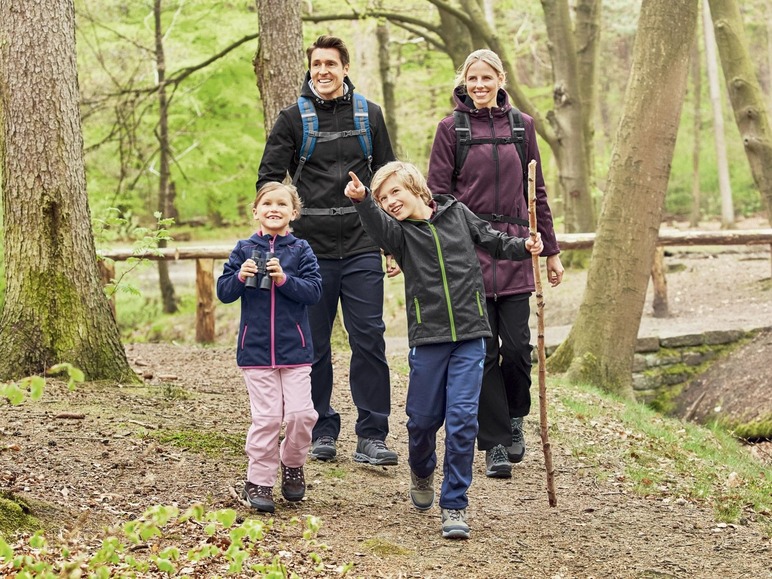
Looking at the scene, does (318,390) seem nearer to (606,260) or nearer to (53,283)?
(53,283)

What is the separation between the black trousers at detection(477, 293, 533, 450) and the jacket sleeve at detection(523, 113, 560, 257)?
1.09 feet

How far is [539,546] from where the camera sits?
476 centimetres

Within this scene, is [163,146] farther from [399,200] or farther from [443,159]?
[399,200]

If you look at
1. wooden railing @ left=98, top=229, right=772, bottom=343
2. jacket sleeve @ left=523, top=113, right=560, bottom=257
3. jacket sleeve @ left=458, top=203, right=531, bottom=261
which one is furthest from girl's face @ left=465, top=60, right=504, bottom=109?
wooden railing @ left=98, top=229, right=772, bottom=343

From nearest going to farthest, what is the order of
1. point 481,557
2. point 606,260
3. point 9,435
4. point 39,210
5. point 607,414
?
1. point 481,557
2. point 9,435
3. point 39,210
4. point 607,414
5. point 606,260

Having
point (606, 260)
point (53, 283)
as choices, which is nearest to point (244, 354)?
point (53, 283)

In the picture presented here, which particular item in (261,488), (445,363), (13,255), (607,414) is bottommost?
(607,414)

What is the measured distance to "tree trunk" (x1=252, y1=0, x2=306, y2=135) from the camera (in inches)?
374

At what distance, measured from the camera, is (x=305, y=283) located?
4.75 m

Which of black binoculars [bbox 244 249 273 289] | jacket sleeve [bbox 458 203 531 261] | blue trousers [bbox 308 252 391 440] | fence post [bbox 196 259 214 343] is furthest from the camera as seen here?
fence post [bbox 196 259 214 343]

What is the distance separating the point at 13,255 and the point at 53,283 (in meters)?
0.33

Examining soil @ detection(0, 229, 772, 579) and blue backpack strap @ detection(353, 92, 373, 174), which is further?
blue backpack strap @ detection(353, 92, 373, 174)

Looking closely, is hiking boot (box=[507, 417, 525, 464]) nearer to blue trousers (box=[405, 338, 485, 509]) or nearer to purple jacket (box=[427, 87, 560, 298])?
purple jacket (box=[427, 87, 560, 298])

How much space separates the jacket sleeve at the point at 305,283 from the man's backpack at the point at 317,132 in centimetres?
84
